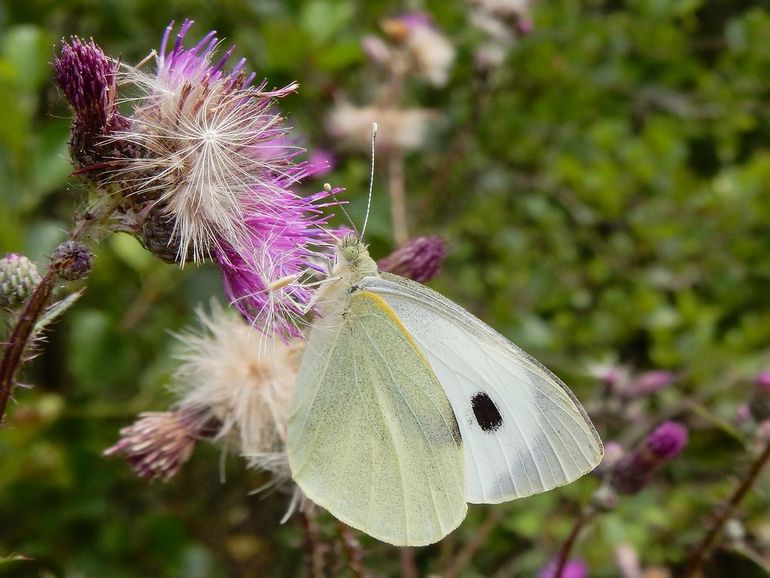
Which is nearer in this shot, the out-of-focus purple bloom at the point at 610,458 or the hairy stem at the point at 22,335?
the hairy stem at the point at 22,335

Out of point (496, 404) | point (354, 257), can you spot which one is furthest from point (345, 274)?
point (496, 404)

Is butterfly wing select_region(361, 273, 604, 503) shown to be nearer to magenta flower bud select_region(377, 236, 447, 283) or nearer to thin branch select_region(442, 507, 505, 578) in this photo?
magenta flower bud select_region(377, 236, 447, 283)

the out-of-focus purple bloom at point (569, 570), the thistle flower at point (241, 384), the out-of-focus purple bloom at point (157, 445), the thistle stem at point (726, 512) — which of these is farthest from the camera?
the out-of-focus purple bloom at point (569, 570)

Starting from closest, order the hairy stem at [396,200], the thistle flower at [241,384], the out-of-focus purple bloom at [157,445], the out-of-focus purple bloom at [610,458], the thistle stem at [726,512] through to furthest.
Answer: the out-of-focus purple bloom at [157,445]
the thistle flower at [241,384]
the thistle stem at [726,512]
the out-of-focus purple bloom at [610,458]
the hairy stem at [396,200]

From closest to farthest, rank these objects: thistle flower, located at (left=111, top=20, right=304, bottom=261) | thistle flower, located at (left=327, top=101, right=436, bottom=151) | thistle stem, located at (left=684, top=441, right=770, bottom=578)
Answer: thistle flower, located at (left=111, top=20, right=304, bottom=261), thistle stem, located at (left=684, top=441, right=770, bottom=578), thistle flower, located at (left=327, top=101, right=436, bottom=151)

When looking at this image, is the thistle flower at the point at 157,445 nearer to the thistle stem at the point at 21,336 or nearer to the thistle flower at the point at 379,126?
the thistle stem at the point at 21,336

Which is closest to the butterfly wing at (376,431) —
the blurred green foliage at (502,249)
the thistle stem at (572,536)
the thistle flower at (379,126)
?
the blurred green foliage at (502,249)

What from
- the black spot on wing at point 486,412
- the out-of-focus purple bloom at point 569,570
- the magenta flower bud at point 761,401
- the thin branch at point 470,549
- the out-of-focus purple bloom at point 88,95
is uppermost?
the out-of-focus purple bloom at point 88,95

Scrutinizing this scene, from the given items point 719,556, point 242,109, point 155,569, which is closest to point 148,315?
point 155,569

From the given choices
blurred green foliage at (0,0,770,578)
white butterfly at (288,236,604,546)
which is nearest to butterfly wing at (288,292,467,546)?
white butterfly at (288,236,604,546)
